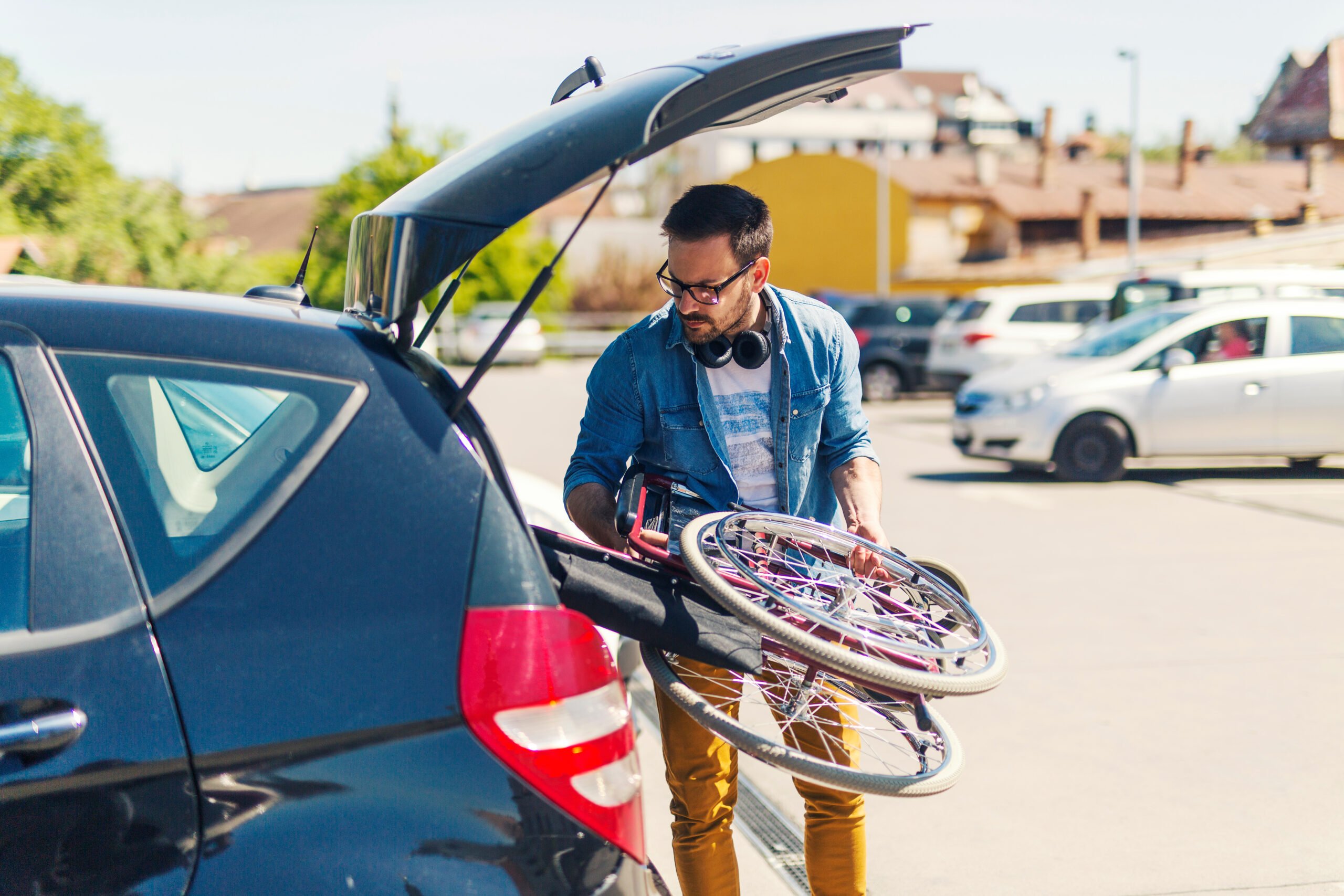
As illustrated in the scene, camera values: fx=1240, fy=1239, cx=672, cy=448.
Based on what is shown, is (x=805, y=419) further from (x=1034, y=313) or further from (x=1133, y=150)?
(x=1133, y=150)

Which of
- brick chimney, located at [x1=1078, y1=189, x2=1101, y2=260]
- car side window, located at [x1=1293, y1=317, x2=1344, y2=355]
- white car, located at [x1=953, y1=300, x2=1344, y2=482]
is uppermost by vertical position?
brick chimney, located at [x1=1078, y1=189, x2=1101, y2=260]

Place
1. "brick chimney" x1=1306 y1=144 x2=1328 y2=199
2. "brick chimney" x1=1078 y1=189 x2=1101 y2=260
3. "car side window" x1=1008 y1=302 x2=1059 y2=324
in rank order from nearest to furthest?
"car side window" x1=1008 y1=302 x2=1059 y2=324, "brick chimney" x1=1306 y1=144 x2=1328 y2=199, "brick chimney" x1=1078 y1=189 x2=1101 y2=260

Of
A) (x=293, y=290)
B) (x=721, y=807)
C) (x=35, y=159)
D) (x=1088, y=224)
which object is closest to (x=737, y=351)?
(x=721, y=807)

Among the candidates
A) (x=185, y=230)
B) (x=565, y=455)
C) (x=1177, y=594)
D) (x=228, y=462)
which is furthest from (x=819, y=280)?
(x=228, y=462)

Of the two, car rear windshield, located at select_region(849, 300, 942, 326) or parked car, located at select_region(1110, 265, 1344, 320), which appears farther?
car rear windshield, located at select_region(849, 300, 942, 326)

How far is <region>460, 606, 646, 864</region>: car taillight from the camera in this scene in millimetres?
1710

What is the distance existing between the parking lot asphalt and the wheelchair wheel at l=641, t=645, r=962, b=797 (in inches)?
38.8

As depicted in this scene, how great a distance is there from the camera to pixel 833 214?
49.4 metres

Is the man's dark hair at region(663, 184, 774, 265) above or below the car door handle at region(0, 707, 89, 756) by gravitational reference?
above

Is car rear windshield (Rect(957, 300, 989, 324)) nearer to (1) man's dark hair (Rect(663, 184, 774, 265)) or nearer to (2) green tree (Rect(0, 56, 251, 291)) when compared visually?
(2) green tree (Rect(0, 56, 251, 291))

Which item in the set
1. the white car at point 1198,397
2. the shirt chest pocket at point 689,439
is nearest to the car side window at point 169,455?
the shirt chest pocket at point 689,439

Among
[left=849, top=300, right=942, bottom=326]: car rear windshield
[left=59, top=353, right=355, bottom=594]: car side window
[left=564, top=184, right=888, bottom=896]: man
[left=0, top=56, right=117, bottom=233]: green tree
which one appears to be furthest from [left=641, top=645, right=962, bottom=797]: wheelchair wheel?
[left=849, top=300, right=942, bottom=326]: car rear windshield

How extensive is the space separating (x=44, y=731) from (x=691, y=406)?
1.48m

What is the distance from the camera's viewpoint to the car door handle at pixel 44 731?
5.21 feet
